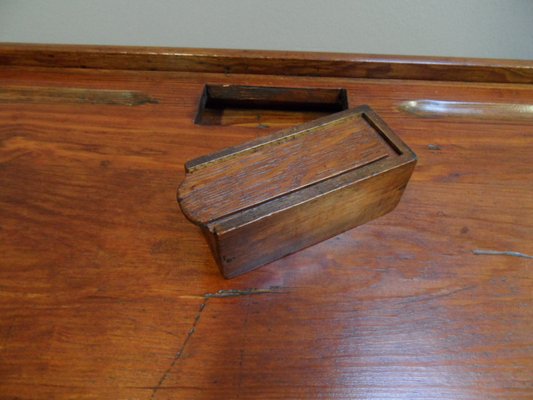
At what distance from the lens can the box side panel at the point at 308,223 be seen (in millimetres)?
544

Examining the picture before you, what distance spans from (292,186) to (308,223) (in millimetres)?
73

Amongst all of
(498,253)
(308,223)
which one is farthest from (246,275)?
(498,253)

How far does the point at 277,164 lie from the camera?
23.0 inches

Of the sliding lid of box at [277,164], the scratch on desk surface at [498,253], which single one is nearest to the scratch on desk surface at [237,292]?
the sliding lid of box at [277,164]

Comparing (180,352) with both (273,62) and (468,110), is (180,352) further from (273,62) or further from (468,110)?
(468,110)

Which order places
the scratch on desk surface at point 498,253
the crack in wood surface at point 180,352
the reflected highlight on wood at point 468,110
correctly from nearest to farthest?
the crack in wood surface at point 180,352 < the scratch on desk surface at point 498,253 < the reflected highlight on wood at point 468,110

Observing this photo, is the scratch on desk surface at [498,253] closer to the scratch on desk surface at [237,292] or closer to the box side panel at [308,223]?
the box side panel at [308,223]

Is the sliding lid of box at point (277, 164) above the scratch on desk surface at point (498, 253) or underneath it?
above

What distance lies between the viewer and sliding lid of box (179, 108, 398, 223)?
54 centimetres

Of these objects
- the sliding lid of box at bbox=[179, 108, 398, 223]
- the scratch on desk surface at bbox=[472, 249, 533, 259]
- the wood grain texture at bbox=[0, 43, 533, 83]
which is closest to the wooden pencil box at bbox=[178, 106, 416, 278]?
the sliding lid of box at bbox=[179, 108, 398, 223]

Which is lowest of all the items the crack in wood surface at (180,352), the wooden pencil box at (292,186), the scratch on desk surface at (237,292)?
the crack in wood surface at (180,352)

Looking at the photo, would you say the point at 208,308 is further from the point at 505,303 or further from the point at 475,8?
the point at 475,8

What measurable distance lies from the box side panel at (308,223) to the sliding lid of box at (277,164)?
0.03 m

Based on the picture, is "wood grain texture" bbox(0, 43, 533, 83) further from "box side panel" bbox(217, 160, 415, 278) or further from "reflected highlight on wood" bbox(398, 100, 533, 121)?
"box side panel" bbox(217, 160, 415, 278)
